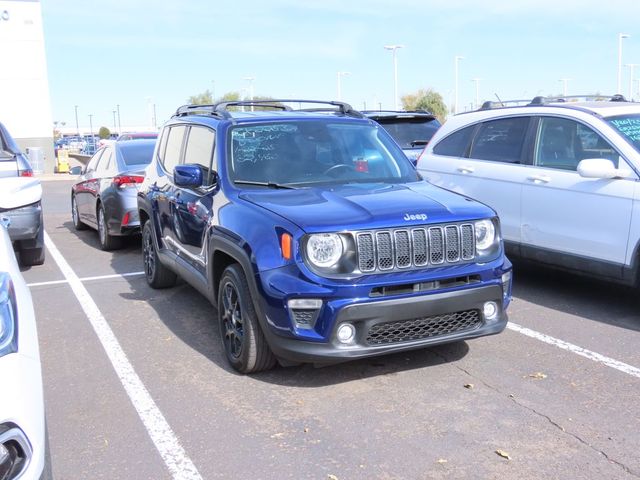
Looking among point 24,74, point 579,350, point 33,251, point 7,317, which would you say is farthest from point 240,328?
point 24,74

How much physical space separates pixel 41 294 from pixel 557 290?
5446 millimetres

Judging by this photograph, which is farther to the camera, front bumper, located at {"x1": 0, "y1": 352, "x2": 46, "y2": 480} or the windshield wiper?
the windshield wiper

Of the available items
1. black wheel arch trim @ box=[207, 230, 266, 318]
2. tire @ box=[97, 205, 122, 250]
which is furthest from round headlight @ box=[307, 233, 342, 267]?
tire @ box=[97, 205, 122, 250]

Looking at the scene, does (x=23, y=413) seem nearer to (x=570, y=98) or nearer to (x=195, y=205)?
(x=195, y=205)

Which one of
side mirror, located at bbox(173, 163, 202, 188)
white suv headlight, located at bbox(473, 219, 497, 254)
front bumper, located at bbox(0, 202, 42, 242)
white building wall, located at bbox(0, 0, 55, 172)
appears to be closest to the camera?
white suv headlight, located at bbox(473, 219, 497, 254)

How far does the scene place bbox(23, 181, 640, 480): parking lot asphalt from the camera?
3.46 metres

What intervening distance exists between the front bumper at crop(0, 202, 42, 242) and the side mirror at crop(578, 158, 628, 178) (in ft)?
19.5

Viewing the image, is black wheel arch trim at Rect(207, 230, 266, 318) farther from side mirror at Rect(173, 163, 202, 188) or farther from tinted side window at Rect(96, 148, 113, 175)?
tinted side window at Rect(96, 148, 113, 175)

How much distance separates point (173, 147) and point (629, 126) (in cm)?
422

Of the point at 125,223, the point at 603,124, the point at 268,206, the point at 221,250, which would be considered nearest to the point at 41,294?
the point at 125,223

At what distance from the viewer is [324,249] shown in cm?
413

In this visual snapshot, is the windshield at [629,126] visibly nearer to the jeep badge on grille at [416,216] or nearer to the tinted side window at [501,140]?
the tinted side window at [501,140]

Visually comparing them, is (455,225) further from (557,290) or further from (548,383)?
(557,290)

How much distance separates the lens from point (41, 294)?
730 cm
